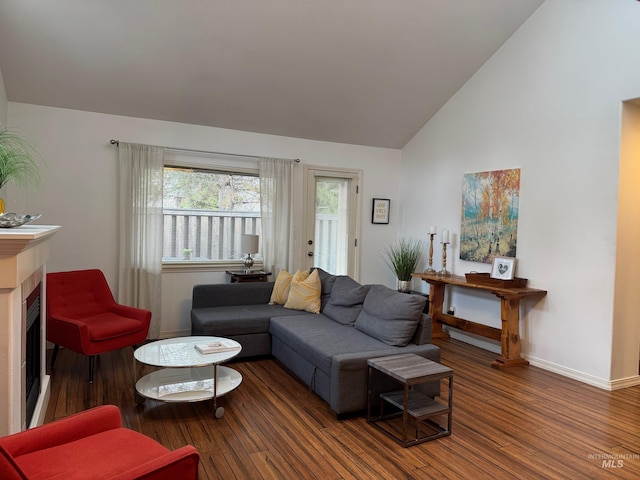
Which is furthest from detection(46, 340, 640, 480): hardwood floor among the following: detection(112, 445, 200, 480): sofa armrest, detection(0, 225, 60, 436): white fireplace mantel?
detection(0, 225, 60, 436): white fireplace mantel

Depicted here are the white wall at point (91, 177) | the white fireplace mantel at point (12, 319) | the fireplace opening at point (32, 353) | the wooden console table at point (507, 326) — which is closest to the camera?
the white fireplace mantel at point (12, 319)

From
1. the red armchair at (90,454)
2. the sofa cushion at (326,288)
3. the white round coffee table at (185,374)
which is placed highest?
the sofa cushion at (326,288)

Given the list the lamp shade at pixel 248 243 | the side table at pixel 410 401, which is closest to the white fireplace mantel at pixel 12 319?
the side table at pixel 410 401

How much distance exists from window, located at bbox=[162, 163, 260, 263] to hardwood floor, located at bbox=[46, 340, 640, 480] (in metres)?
1.73

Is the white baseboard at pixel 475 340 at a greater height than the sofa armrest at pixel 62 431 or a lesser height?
lesser

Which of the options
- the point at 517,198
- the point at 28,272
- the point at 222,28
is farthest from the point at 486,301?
the point at 28,272

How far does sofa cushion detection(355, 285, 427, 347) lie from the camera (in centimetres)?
341

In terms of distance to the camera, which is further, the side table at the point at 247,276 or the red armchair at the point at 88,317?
the side table at the point at 247,276

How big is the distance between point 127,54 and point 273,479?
3802 millimetres

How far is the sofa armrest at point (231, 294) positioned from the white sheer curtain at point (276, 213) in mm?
516

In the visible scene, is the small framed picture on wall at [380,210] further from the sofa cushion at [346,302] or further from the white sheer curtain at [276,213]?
the sofa cushion at [346,302]

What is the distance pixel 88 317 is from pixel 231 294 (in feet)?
4.59

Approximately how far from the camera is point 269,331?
4348 mm

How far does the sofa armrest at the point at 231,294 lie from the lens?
471 cm
